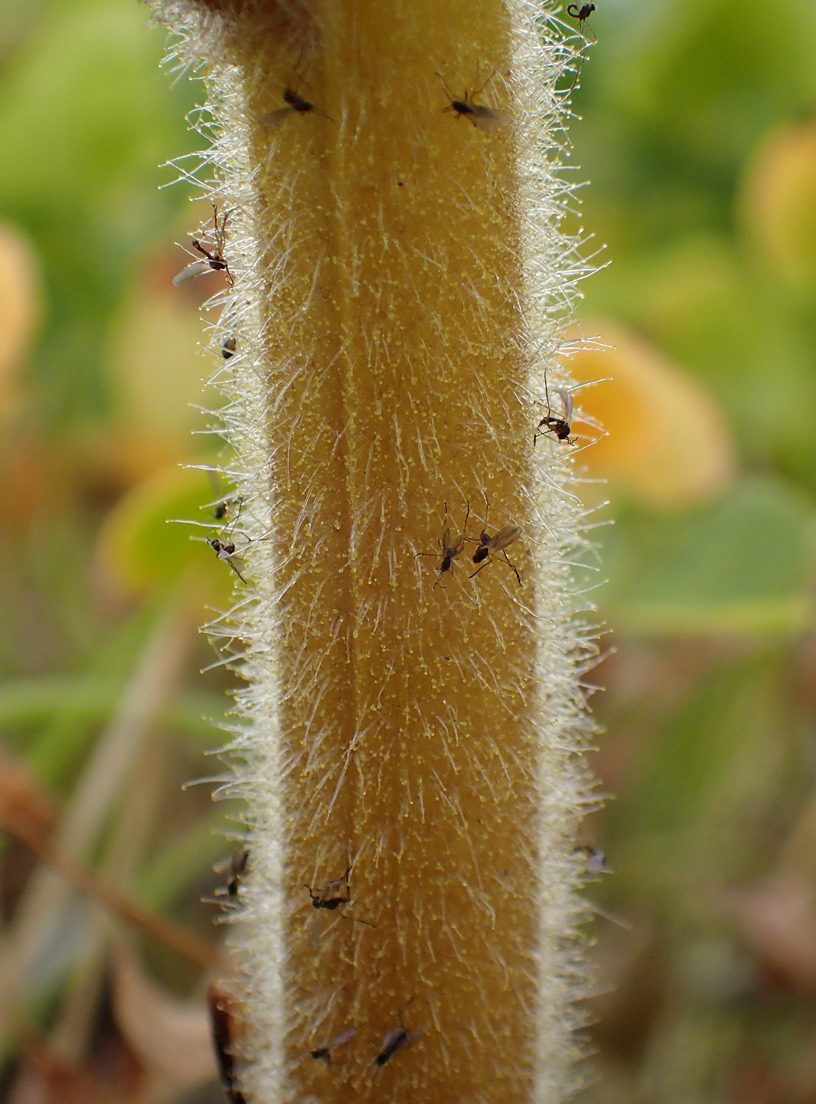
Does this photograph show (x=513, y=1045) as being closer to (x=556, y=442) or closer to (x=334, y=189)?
(x=556, y=442)

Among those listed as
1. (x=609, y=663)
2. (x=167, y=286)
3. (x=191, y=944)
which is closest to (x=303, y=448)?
(x=191, y=944)

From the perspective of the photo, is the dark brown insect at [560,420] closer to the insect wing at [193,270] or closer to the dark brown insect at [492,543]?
the dark brown insect at [492,543]

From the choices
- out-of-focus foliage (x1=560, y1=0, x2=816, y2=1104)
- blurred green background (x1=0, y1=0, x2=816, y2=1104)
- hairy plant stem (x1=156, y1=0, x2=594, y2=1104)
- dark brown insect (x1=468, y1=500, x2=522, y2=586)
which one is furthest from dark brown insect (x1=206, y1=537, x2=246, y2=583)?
out-of-focus foliage (x1=560, y1=0, x2=816, y2=1104)

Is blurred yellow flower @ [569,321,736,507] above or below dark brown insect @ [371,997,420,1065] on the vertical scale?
above

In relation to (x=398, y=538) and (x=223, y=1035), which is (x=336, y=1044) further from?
(x=398, y=538)

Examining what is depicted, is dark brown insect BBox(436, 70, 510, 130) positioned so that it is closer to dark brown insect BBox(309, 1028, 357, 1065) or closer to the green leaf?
dark brown insect BBox(309, 1028, 357, 1065)

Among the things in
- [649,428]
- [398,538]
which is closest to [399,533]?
[398,538]
